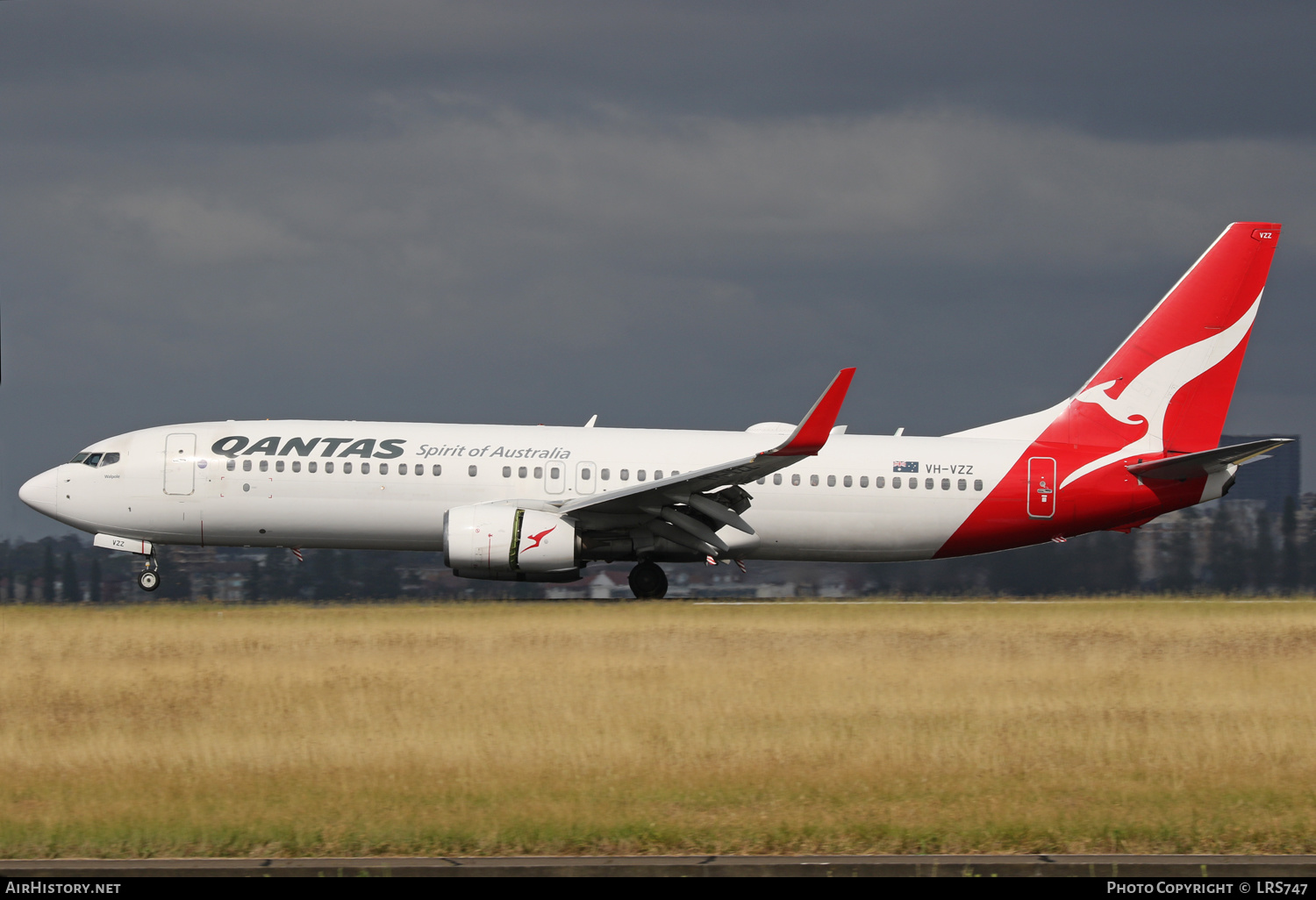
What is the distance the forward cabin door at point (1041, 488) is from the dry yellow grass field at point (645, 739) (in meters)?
7.89

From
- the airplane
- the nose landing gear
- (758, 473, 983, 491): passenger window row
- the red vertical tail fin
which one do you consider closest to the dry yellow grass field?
the airplane

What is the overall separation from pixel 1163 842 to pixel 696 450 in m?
20.8

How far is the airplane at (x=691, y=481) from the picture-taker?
29453 millimetres

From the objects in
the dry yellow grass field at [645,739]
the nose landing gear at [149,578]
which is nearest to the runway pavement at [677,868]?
the dry yellow grass field at [645,739]

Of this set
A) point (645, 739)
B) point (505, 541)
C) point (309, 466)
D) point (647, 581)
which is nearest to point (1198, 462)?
point (647, 581)

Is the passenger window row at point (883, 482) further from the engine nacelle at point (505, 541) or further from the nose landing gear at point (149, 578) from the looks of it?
the nose landing gear at point (149, 578)

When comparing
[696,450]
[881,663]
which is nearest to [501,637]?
[881,663]

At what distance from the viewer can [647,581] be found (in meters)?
31.0

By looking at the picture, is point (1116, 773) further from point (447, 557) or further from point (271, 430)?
point (271, 430)

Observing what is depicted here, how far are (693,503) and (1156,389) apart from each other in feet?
37.6

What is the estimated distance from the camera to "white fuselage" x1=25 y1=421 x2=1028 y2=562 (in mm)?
29609

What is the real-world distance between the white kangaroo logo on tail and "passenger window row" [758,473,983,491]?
3.65 meters

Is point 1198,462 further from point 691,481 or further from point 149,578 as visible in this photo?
point 149,578

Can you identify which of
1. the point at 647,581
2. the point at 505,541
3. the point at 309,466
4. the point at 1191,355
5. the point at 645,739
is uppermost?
the point at 1191,355
